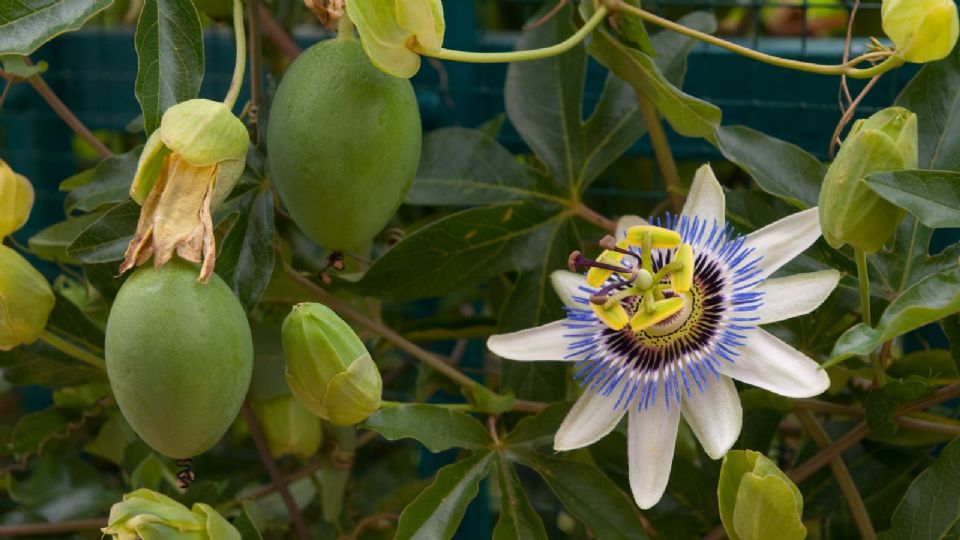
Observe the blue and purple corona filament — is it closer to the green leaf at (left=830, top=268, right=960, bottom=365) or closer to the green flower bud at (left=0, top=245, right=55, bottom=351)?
the green leaf at (left=830, top=268, right=960, bottom=365)

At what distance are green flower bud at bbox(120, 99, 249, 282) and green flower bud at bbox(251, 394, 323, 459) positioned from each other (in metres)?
0.50

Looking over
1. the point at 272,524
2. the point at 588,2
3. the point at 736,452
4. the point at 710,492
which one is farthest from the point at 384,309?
the point at 736,452

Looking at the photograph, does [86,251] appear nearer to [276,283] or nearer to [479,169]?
[276,283]

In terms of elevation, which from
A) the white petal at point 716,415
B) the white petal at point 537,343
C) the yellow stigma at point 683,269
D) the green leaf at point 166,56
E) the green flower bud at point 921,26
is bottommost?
the white petal at point 537,343

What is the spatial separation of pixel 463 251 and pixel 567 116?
184mm

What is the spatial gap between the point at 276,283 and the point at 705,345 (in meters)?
0.45

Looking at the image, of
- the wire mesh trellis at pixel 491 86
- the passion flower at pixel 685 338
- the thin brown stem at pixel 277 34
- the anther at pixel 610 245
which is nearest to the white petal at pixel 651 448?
the passion flower at pixel 685 338

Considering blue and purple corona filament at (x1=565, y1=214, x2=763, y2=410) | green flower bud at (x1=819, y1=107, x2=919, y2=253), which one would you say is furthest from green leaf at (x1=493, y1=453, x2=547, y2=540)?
green flower bud at (x1=819, y1=107, x2=919, y2=253)

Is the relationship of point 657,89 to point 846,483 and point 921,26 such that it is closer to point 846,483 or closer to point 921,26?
point 921,26

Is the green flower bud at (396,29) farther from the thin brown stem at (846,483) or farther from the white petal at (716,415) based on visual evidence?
the thin brown stem at (846,483)

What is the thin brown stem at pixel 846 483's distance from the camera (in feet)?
3.37

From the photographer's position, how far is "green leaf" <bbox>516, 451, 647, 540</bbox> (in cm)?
100

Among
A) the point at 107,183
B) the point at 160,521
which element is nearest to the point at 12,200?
the point at 107,183

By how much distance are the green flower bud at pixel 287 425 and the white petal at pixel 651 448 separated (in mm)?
481
